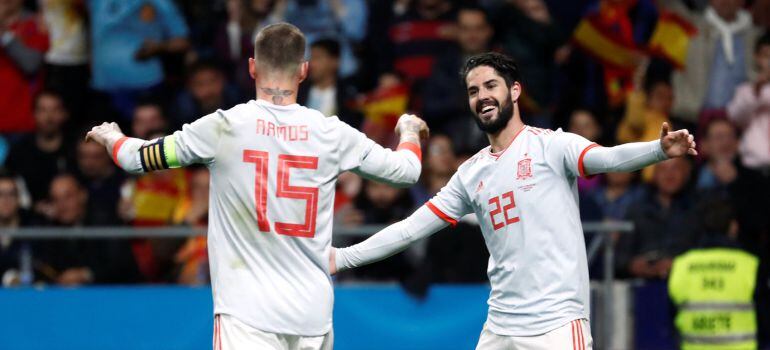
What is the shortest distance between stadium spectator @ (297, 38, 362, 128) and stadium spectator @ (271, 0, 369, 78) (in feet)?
1.15

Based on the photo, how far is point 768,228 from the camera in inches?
499

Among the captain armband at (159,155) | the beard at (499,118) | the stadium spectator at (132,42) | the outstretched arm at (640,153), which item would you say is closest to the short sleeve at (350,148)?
the captain armband at (159,155)

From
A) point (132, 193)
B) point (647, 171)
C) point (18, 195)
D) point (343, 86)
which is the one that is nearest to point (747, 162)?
point (647, 171)

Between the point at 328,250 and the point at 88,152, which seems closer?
the point at 328,250

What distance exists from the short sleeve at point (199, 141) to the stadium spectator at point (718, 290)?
5502 millimetres

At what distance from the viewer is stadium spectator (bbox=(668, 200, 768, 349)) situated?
11.6m

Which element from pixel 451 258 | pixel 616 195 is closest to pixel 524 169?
pixel 451 258

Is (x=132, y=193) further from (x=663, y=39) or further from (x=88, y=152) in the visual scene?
(x=663, y=39)

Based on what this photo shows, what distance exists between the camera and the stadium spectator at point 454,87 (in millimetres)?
13867

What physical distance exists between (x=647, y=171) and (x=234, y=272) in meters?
7.00

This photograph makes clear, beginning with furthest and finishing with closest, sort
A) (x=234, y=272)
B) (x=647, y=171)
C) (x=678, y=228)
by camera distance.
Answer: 1. (x=647, y=171)
2. (x=678, y=228)
3. (x=234, y=272)

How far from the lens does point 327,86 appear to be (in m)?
14.3

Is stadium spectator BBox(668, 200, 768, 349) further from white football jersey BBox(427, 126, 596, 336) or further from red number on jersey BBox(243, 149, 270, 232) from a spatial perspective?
red number on jersey BBox(243, 149, 270, 232)

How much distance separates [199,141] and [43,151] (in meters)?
7.58
